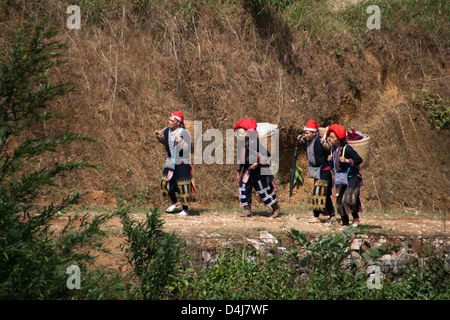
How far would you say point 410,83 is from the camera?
13.3 metres

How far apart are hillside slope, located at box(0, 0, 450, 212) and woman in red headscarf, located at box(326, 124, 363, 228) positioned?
3758 mm

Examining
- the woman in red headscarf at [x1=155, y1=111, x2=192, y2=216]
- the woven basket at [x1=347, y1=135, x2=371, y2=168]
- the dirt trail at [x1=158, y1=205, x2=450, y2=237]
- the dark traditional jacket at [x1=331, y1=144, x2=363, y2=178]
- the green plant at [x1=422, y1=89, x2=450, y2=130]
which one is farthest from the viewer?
the green plant at [x1=422, y1=89, x2=450, y2=130]

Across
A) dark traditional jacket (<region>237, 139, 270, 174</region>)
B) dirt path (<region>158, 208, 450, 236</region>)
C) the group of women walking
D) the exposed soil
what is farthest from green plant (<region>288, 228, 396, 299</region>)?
dark traditional jacket (<region>237, 139, 270, 174</region>)

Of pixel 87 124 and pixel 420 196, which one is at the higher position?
pixel 87 124

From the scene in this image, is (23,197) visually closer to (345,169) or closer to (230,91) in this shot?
(345,169)

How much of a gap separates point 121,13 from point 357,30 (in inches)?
260

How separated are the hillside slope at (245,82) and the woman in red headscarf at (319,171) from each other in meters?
3.18

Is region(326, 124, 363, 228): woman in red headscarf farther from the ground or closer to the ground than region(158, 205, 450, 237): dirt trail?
farther from the ground

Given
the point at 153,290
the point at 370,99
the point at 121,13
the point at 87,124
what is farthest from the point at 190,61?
the point at 153,290

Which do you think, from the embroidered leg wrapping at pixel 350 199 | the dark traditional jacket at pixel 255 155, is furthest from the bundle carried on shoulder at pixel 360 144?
the dark traditional jacket at pixel 255 155

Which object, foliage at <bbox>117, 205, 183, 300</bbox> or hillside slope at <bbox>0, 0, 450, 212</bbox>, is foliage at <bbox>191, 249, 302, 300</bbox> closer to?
foliage at <bbox>117, 205, 183, 300</bbox>

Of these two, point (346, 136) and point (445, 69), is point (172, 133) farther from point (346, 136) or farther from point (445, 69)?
point (445, 69)

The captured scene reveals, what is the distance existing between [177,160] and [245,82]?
4.25 meters

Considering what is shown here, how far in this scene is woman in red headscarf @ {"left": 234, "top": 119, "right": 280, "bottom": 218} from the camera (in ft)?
27.4
